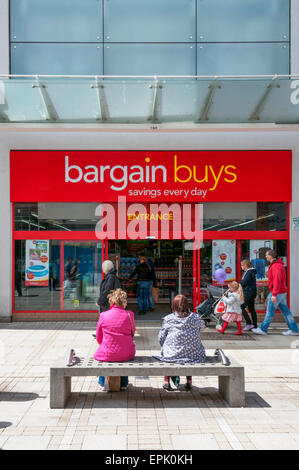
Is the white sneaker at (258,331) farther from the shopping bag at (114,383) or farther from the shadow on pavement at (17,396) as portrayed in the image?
the shadow on pavement at (17,396)

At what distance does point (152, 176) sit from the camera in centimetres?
1196

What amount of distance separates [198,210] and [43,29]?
5996mm

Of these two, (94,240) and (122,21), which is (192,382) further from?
(122,21)

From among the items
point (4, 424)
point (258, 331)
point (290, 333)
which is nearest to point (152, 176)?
point (258, 331)

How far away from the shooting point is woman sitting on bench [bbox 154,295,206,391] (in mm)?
5863

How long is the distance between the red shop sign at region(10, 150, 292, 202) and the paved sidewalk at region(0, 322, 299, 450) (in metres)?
4.67

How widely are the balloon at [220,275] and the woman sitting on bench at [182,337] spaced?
6194mm

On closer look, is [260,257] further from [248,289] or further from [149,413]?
[149,413]

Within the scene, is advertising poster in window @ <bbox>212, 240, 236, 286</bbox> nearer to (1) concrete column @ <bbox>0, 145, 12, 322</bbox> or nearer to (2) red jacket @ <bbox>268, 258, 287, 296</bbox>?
(2) red jacket @ <bbox>268, 258, 287, 296</bbox>

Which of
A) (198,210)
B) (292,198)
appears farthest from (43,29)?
(292,198)

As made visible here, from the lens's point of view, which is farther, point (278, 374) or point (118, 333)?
point (278, 374)

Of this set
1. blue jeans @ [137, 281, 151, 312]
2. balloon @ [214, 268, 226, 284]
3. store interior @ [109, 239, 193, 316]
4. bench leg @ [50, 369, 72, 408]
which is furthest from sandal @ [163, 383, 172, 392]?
store interior @ [109, 239, 193, 316]

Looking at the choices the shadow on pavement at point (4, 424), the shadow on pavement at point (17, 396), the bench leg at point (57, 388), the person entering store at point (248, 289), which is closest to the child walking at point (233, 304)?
the person entering store at point (248, 289)

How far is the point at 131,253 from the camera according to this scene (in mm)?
14273
